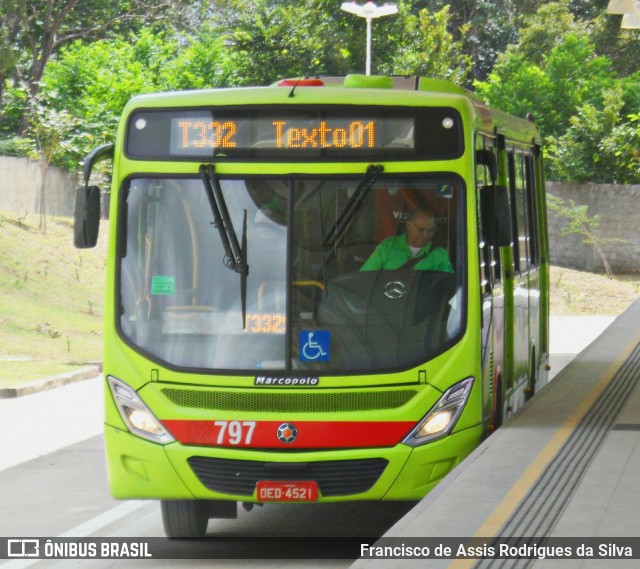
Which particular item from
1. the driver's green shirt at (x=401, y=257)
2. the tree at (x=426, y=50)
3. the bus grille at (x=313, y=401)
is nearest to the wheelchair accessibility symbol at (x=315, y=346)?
the bus grille at (x=313, y=401)

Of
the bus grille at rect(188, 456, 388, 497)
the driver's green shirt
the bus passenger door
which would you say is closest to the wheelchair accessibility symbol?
the driver's green shirt

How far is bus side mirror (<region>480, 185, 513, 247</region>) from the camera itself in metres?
9.39

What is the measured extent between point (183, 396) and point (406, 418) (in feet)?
4.22

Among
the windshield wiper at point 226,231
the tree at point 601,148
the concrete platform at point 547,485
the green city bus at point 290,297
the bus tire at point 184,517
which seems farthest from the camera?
the tree at point 601,148

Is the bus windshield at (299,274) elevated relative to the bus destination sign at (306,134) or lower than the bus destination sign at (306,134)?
lower

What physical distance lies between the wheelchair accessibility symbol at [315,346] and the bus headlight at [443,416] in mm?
662

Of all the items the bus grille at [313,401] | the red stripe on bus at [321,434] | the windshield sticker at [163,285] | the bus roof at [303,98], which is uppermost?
the bus roof at [303,98]

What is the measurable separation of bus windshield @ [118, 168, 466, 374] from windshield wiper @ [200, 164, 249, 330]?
1cm

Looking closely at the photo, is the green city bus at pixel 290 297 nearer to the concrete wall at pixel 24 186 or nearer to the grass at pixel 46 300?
the grass at pixel 46 300

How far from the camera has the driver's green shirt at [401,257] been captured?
9.08 m

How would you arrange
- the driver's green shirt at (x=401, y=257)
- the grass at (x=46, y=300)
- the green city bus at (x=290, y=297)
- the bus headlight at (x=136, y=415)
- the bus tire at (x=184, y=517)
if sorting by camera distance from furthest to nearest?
the grass at (x=46, y=300) → the bus tire at (x=184, y=517) → the driver's green shirt at (x=401, y=257) → the bus headlight at (x=136, y=415) → the green city bus at (x=290, y=297)

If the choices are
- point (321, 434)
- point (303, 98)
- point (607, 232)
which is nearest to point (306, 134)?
point (303, 98)

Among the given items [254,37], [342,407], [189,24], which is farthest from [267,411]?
[189,24]

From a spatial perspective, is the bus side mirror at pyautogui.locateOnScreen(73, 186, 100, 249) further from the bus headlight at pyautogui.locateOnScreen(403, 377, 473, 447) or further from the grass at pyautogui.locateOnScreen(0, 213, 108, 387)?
the grass at pyautogui.locateOnScreen(0, 213, 108, 387)
